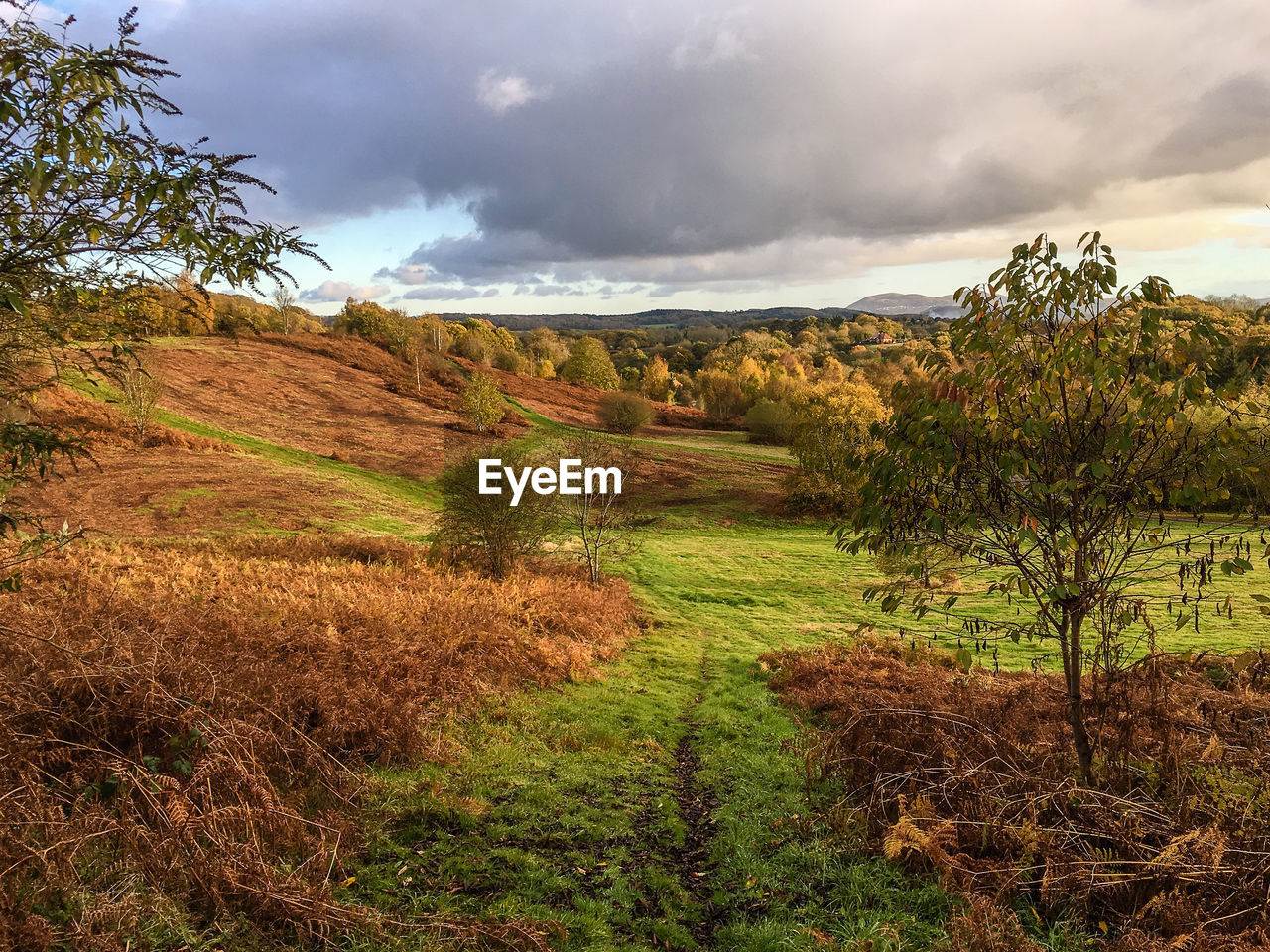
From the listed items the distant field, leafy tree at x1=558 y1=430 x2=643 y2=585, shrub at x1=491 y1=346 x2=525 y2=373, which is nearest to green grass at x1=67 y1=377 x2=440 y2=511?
the distant field

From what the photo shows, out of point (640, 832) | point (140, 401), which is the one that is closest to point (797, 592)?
point (640, 832)

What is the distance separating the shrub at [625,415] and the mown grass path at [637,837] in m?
59.2

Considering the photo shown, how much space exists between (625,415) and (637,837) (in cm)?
6578

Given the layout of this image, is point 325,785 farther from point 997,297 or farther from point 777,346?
point 777,346

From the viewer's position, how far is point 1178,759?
6.49m

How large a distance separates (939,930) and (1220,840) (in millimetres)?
2195

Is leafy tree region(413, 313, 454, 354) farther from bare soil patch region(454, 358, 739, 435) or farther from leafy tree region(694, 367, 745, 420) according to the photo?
leafy tree region(694, 367, 745, 420)

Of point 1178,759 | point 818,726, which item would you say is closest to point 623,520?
point 818,726

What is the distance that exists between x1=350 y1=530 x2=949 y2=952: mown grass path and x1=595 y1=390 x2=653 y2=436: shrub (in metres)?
59.2

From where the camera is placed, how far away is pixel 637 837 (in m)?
7.71

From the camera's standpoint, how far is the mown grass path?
5.82 metres

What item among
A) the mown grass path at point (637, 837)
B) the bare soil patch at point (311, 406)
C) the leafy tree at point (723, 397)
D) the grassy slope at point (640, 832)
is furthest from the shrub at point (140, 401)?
the leafy tree at point (723, 397)

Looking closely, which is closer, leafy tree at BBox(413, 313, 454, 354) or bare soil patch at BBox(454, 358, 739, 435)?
bare soil patch at BBox(454, 358, 739, 435)

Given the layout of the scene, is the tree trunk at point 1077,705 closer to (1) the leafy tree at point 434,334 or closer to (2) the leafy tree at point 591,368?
(1) the leafy tree at point 434,334
